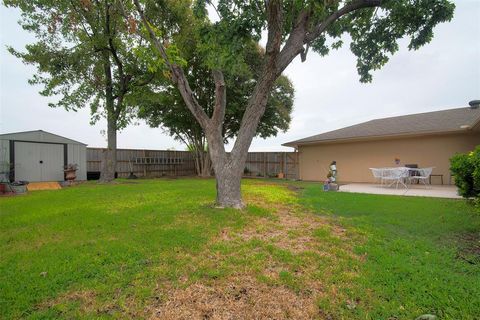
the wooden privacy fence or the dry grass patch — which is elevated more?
the wooden privacy fence

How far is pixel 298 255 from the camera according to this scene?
3.00m

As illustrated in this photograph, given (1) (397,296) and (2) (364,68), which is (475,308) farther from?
A: (2) (364,68)

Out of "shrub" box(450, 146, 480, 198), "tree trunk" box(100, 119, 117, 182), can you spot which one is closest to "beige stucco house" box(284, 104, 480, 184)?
"shrub" box(450, 146, 480, 198)

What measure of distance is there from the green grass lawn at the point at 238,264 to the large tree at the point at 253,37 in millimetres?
1356

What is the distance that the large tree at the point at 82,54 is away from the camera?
408 inches

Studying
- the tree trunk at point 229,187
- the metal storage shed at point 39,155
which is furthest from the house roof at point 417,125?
the metal storage shed at point 39,155

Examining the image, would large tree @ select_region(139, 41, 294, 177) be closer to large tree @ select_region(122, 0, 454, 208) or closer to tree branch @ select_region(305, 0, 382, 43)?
large tree @ select_region(122, 0, 454, 208)

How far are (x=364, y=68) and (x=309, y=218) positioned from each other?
17.7 feet

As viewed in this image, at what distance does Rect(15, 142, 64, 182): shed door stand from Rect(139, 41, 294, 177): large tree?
4.94 m

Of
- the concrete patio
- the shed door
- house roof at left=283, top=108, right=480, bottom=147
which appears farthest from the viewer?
the shed door

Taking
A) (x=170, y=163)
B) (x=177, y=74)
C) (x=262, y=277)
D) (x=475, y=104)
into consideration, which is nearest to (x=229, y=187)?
(x=177, y=74)

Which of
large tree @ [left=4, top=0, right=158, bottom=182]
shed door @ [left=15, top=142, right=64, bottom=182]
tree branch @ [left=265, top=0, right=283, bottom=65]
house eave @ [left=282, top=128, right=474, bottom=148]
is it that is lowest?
shed door @ [left=15, top=142, right=64, bottom=182]

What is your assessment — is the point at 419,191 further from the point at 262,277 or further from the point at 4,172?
the point at 4,172

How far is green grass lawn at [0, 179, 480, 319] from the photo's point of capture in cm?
201
